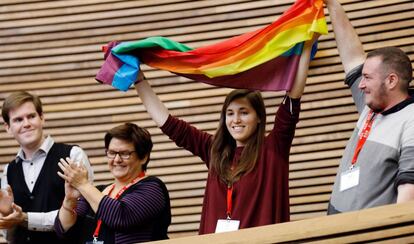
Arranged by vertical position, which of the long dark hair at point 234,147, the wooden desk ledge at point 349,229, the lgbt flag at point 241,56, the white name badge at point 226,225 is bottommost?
the wooden desk ledge at point 349,229

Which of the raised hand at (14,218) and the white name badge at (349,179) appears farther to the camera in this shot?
the raised hand at (14,218)

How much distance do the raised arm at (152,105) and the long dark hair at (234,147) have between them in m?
0.29

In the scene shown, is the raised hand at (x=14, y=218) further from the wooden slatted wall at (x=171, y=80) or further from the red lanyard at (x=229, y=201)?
the wooden slatted wall at (x=171, y=80)

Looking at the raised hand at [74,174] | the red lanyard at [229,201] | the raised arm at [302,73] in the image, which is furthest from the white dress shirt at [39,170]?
the raised arm at [302,73]

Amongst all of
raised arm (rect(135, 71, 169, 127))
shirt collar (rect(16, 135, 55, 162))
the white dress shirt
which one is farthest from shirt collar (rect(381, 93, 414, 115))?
shirt collar (rect(16, 135, 55, 162))

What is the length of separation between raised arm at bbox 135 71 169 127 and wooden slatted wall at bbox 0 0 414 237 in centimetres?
162

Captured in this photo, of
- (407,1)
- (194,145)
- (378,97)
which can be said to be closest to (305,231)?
(378,97)

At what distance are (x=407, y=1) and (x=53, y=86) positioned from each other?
2336 millimetres

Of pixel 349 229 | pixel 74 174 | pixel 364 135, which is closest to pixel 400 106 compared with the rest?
pixel 364 135

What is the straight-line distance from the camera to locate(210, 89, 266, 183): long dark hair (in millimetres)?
4527

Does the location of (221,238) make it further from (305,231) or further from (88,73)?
(88,73)

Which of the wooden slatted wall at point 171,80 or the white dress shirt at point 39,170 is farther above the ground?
the wooden slatted wall at point 171,80

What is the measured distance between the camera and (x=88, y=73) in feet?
22.3

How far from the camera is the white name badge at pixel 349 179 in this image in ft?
13.8
